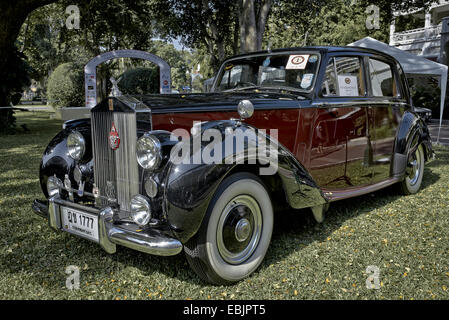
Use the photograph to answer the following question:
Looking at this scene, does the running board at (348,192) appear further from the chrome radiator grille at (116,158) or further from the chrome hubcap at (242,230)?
the chrome radiator grille at (116,158)

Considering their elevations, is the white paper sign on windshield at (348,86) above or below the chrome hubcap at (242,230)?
above

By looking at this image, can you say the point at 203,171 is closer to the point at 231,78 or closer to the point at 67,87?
the point at 231,78

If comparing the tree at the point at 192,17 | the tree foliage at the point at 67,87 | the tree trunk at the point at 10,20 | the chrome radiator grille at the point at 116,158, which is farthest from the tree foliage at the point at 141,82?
the chrome radiator grille at the point at 116,158

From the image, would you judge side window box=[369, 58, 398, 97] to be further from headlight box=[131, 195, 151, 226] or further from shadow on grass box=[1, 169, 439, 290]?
headlight box=[131, 195, 151, 226]

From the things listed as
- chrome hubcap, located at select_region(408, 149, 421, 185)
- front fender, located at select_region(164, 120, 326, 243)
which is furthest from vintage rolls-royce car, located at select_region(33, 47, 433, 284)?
chrome hubcap, located at select_region(408, 149, 421, 185)

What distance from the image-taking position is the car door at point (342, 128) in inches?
142

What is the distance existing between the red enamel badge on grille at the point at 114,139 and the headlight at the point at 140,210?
0.49 meters

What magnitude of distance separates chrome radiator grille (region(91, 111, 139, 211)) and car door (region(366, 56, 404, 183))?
275 cm

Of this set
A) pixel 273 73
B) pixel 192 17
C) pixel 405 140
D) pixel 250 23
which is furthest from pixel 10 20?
pixel 405 140

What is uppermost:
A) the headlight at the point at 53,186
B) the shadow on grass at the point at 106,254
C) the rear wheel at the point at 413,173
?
the headlight at the point at 53,186

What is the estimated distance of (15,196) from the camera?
16.1 ft

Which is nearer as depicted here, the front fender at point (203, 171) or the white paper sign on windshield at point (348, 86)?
the front fender at point (203, 171)

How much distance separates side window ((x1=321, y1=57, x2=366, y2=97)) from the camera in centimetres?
375
